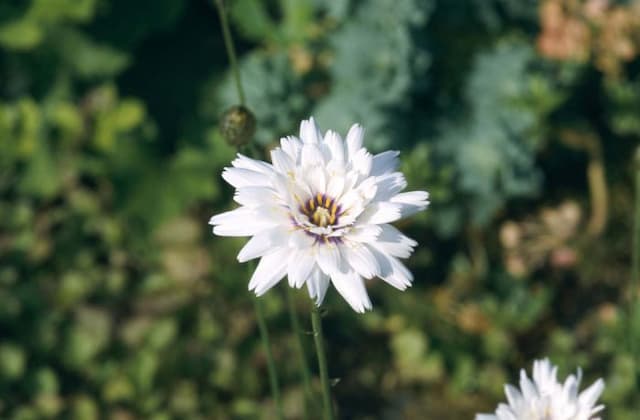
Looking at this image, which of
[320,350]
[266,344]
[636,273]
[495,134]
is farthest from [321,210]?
[495,134]

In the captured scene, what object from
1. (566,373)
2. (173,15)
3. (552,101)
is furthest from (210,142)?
(566,373)

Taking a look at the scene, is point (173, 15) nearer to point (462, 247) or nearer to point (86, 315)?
point (86, 315)

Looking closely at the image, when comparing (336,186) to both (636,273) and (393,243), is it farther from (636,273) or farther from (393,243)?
(636,273)

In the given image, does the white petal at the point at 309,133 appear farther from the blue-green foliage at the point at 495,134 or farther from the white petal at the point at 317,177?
the blue-green foliage at the point at 495,134

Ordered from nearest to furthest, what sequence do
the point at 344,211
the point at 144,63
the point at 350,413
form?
1. the point at 344,211
2. the point at 350,413
3. the point at 144,63

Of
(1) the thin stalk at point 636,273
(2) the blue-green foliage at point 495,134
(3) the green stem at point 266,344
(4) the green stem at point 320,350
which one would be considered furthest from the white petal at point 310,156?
(2) the blue-green foliage at point 495,134
